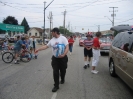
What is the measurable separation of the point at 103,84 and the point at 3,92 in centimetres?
317

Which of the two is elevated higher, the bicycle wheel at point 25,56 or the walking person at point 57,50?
the walking person at point 57,50

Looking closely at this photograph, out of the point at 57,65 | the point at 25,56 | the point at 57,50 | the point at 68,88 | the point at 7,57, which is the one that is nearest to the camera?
the point at 57,50

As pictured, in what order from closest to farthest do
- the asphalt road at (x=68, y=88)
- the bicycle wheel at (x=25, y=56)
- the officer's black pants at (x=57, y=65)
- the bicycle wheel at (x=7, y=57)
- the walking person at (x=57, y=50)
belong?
1. the asphalt road at (x=68, y=88)
2. the walking person at (x=57, y=50)
3. the officer's black pants at (x=57, y=65)
4. the bicycle wheel at (x=7, y=57)
5. the bicycle wheel at (x=25, y=56)

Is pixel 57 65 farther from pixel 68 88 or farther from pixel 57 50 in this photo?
pixel 68 88

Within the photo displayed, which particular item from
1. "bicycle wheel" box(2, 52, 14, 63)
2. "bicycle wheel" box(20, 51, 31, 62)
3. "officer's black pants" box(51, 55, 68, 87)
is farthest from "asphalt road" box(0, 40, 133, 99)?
"bicycle wheel" box(20, 51, 31, 62)

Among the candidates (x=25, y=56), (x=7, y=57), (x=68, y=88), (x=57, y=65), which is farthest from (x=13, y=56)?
(x=68, y=88)

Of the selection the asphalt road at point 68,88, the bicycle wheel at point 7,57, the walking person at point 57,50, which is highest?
the walking person at point 57,50

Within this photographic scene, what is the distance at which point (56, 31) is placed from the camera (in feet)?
16.3

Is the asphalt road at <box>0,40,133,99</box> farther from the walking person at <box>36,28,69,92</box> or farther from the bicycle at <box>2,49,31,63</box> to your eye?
the bicycle at <box>2,49,31,63</box>

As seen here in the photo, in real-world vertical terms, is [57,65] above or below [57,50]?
below

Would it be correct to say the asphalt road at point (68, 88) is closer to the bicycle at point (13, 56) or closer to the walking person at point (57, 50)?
the walking person at point (57, 50)

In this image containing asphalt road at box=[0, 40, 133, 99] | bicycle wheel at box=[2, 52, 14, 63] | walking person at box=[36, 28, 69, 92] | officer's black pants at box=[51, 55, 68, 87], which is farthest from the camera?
bicycle wheel at box=[2, 52, 14, 63]

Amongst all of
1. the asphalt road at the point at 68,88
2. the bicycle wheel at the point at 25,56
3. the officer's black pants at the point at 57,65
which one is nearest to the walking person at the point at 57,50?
the officer's black pants at the point at 57,65

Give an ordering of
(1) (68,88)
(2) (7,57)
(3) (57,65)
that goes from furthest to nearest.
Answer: (2) (7,57) < (1) (68,88) < (3) (57,65)
